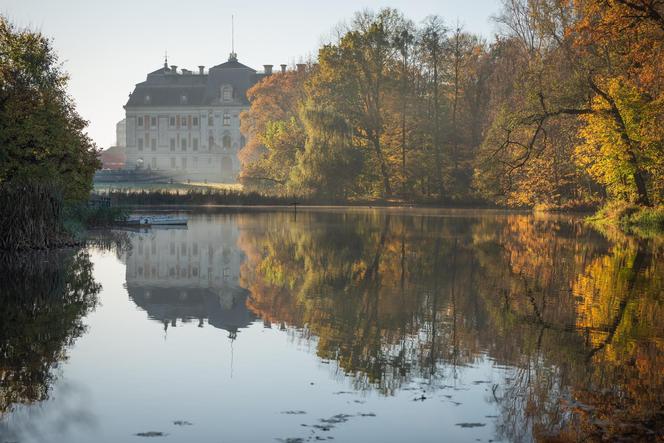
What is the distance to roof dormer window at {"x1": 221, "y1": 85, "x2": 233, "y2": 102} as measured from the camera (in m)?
130

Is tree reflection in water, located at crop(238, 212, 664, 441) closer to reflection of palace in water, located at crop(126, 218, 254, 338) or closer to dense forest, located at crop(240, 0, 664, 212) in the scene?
reflection of palace in water, located at crop(126, 218, 254, 338)

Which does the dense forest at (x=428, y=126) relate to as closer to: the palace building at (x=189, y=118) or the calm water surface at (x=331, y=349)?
the calm water surface at (x=331, y=349)

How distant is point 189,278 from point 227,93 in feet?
373

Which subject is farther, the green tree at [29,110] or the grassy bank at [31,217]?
the green tree at [29,110]

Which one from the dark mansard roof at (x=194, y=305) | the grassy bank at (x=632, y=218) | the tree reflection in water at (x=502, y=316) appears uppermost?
the grassy bank at (x=632, y=218)

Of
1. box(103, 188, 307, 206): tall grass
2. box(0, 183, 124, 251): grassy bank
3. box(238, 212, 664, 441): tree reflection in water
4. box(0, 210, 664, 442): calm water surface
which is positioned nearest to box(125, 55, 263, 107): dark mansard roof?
box(103, 188, 307, 206): tall grass

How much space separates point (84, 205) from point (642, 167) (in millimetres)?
22770

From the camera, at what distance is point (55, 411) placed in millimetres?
8031

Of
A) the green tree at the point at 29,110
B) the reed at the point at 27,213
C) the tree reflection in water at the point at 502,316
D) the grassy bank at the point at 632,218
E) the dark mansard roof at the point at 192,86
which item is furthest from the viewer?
the dark mansard roof at the point at 192,86

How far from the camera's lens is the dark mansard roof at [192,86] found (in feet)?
424

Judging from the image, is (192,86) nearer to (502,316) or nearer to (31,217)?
(31,217)

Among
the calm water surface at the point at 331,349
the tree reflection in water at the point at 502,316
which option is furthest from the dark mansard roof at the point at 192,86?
A: the calm water surface at the point at 331,349

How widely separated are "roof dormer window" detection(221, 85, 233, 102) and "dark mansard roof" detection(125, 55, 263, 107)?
456mm

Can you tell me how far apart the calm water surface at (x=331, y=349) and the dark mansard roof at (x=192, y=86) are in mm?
108998
